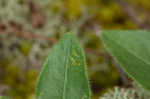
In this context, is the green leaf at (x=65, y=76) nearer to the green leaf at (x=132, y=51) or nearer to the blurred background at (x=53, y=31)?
the green leaf at (x=132, y=51)

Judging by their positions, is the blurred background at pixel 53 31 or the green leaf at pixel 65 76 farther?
the blurred background at pixel 53 31

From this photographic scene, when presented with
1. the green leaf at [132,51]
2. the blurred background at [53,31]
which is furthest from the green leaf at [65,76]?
the blurred background at [53,31]

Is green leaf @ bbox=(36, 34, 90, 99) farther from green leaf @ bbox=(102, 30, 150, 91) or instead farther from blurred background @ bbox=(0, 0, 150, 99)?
blurred background @ bbox=(0, 0, 150, 99)

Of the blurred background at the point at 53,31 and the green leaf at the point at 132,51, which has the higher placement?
the blurred background at the point at 53,31

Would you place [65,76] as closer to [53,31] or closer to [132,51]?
[132,51]

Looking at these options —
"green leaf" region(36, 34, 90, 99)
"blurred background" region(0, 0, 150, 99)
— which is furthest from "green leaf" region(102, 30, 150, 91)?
"blurred background" region(0, 0, 150, 99)

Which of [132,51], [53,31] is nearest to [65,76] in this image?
[132,51]

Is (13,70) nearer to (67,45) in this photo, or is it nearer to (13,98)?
(13,98)
